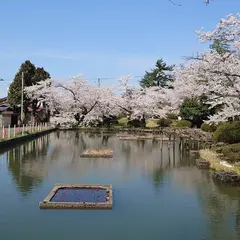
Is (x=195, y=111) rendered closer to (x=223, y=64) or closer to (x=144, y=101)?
(x=144, y=101)

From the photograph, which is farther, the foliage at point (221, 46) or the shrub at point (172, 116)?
the shrub at point (172, 116)

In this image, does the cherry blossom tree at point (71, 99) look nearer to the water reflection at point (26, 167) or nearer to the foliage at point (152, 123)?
the foliage at point (152, 123)

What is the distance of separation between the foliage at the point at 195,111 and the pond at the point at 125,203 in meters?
17.6

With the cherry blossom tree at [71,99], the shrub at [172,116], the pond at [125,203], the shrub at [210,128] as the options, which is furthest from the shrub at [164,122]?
the pond at [125,203]

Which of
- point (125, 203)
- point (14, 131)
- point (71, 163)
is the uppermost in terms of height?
point (14, 131)

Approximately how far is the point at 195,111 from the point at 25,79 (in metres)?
19.6

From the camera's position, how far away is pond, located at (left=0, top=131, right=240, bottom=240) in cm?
685

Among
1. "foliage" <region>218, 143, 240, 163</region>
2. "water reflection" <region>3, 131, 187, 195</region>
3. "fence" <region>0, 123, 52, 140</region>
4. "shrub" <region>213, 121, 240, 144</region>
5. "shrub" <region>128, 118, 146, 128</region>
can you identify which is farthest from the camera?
"shrub" <region>128, 118, 146, 128</region>

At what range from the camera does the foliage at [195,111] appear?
32.8 m

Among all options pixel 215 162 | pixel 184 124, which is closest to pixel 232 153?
pixel 215 162

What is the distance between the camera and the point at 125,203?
8.90 meters

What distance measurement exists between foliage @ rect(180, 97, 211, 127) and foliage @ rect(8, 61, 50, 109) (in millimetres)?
17214

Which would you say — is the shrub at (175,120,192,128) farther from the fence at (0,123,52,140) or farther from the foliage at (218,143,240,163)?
the foliage at (218,143,240,163)

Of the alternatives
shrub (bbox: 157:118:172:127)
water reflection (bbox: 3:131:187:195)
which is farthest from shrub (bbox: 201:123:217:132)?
shrub (bbox: 157:118:172:127)
